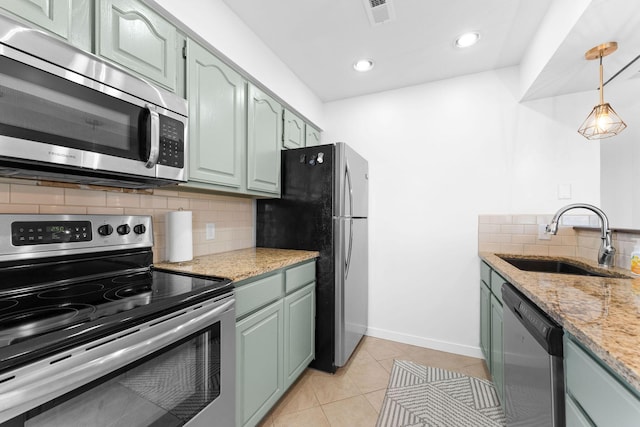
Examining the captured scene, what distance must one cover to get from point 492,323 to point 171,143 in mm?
2175

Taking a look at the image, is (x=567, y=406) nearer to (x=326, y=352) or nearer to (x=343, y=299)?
(x=343, y=299)

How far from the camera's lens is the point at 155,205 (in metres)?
1.54

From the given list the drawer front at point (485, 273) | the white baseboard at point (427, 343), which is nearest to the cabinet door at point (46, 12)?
the drawer front at point (485, 273)

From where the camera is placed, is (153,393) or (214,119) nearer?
(153,393)

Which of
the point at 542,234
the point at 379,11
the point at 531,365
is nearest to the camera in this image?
the point at 531,365

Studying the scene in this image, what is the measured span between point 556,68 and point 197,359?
2.56m

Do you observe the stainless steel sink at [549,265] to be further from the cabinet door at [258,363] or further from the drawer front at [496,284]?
the cabinet door at [258,363]

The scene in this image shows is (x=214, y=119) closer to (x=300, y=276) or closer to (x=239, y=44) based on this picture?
(x=239, y=44)

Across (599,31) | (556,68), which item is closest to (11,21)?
(599,31)

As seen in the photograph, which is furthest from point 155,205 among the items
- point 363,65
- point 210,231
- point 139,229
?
point 363,65

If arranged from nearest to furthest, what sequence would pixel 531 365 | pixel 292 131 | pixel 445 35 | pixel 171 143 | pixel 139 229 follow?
pixel 531 365 < pixel 171 143 < pixel 139 229 < pixel 445 35 < pixel 292 131

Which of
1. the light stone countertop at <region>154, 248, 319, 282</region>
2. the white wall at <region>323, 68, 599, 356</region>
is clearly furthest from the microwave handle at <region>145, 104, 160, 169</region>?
the white wall at <region>323, 68, 599, 356</region>

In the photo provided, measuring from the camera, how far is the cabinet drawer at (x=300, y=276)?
1.69 meters

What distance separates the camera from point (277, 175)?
6.91 feet
